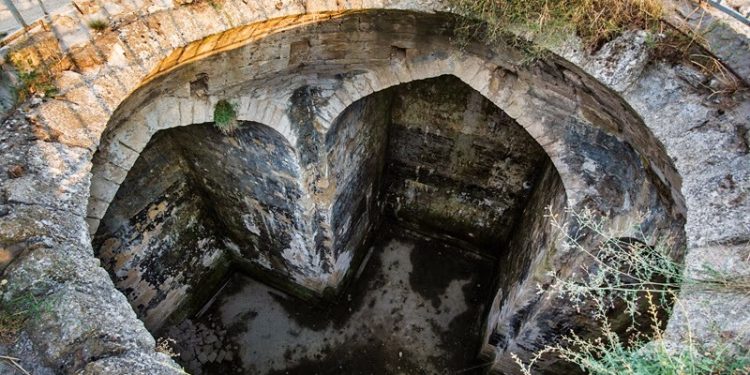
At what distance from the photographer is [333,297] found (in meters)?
6.02

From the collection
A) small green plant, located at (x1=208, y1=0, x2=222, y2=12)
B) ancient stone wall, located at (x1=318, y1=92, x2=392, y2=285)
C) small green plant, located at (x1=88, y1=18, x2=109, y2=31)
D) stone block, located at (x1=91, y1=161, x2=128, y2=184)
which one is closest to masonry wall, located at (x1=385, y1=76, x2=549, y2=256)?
ancient stone wall, located at (x1=318, y1=92, x2=392, y2=285)

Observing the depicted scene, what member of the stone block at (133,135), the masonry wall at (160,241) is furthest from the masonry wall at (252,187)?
the stone block at (133,135)

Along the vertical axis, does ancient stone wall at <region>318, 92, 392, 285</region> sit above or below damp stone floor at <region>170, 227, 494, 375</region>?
above

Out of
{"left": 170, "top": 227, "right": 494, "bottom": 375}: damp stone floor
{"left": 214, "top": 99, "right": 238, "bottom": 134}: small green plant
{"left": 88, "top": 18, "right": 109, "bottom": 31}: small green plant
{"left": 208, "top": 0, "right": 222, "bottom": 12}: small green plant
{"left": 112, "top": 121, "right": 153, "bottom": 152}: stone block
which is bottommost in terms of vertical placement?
{"left": 170, "top": 227, "right": 494, "bottom": 375}: damp stone floor

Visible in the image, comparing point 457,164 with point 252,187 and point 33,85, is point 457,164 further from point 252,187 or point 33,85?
point 33,85

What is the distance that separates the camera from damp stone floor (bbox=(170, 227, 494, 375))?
563cm

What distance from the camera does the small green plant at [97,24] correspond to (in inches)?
105

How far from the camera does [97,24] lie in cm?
268

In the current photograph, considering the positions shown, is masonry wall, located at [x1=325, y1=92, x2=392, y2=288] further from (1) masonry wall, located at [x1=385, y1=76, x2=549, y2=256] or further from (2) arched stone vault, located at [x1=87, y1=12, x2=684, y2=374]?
(2) arched stone vault, located at [x1=87, y1=12, x2=684, y2=374]

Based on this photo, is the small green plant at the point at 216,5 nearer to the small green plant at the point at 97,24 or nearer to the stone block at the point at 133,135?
the small green plant at the point at 97,24

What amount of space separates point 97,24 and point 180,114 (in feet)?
2.85

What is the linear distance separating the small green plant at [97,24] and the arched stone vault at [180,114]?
77mm

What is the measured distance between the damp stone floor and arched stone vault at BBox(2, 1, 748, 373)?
3014 mm

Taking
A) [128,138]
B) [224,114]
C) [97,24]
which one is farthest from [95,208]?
[97,24]
